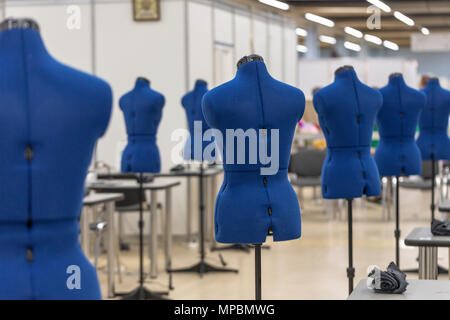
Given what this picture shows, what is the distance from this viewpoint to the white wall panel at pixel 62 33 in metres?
7.91

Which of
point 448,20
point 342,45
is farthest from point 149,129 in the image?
point 342,45

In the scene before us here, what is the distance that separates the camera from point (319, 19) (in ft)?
53.5

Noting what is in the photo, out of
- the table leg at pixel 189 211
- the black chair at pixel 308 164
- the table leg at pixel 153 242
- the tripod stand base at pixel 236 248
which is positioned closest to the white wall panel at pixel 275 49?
the black chair at pixel 308 164

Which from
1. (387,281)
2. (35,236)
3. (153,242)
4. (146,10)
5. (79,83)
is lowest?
(153,242)

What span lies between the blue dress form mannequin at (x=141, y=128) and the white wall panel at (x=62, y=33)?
2779 mm

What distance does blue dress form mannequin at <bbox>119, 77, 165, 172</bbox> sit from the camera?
527 centimetres

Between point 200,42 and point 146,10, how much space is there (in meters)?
0.70

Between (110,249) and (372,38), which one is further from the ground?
(372,38)

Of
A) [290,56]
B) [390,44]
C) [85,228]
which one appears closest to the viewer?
[85,228]

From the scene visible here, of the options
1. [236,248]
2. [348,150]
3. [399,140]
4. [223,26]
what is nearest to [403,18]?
[223,26]

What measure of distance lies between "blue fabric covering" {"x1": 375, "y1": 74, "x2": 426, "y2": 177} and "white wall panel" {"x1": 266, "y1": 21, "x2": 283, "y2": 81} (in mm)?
5579

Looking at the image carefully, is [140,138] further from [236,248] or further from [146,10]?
[146,10]

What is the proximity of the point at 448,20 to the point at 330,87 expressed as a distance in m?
15.0

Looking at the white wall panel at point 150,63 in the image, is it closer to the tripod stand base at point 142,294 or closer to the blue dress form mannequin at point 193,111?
the blue dress form mannequin at point 193,111
